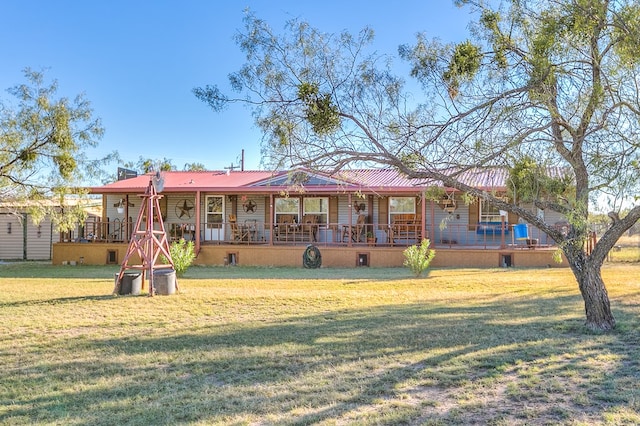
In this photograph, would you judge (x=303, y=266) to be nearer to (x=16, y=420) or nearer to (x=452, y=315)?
(x=452, y=315)

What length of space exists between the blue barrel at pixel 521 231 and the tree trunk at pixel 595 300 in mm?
8523

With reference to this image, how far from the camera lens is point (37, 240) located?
1877cm

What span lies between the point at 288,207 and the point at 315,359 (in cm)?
1233

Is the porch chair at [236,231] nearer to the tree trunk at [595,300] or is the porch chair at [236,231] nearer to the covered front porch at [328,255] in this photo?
the covered front porch at [328,255]

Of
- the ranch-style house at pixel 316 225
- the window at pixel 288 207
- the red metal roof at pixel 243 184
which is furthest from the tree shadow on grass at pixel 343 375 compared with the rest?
the window at pixel 288 207

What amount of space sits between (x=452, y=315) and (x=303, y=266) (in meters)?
7.93

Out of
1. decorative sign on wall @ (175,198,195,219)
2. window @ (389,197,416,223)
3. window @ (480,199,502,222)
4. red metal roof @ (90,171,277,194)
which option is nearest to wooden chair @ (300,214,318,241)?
red metal roof @ (90,171,277,194)

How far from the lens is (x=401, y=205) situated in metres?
16.2

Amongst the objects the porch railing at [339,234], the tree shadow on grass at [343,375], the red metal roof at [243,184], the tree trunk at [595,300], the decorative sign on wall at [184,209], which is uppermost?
the red metal roof at [243,184]

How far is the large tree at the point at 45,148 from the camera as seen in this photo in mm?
13305

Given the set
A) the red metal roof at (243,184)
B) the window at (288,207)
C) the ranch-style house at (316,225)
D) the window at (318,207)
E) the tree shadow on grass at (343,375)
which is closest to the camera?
the tree shadow on grass at (343,375)

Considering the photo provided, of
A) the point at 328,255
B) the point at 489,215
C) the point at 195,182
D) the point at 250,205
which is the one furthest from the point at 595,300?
the point at 195,182

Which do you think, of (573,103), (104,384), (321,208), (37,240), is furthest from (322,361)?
(37,240)

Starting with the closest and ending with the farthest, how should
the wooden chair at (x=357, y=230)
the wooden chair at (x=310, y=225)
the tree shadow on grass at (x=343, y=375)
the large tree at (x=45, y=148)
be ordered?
the tree shadow on grass at (x=343, y=375)
the large tree at (x=45, y=148)
the wooden chair at (x=310, y=225)
the wooden chair at (x=357, y=230)
